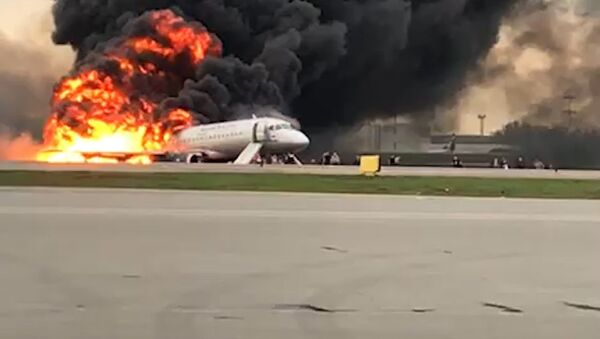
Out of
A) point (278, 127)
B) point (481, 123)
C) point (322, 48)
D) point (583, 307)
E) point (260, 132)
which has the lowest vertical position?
point (583, 307)

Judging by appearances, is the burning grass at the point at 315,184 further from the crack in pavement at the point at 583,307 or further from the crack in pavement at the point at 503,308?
the crack in pavement at the point at 503,308

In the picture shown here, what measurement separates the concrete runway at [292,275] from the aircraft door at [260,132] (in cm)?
3608

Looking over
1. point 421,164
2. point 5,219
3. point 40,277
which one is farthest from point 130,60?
point 40,277

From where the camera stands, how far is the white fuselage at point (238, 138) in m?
54.8

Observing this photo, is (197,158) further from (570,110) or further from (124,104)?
(570,110)

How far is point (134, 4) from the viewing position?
225ft

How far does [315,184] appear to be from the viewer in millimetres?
31391

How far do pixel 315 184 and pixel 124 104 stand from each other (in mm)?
33998

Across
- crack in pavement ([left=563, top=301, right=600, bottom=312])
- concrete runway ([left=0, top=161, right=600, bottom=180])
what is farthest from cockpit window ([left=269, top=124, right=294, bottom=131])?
crack in pavement ([left=563, top=301, right=600, bottom=312])

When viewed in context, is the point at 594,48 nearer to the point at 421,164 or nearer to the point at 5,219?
the point at 421,164

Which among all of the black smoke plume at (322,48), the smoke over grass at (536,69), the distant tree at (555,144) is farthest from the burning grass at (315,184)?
the smoke over grass at (536,69)

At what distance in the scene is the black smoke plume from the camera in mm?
63406

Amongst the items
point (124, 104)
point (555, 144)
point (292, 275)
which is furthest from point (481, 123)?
point (292, 275)

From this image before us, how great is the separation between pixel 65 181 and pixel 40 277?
21977 mm
